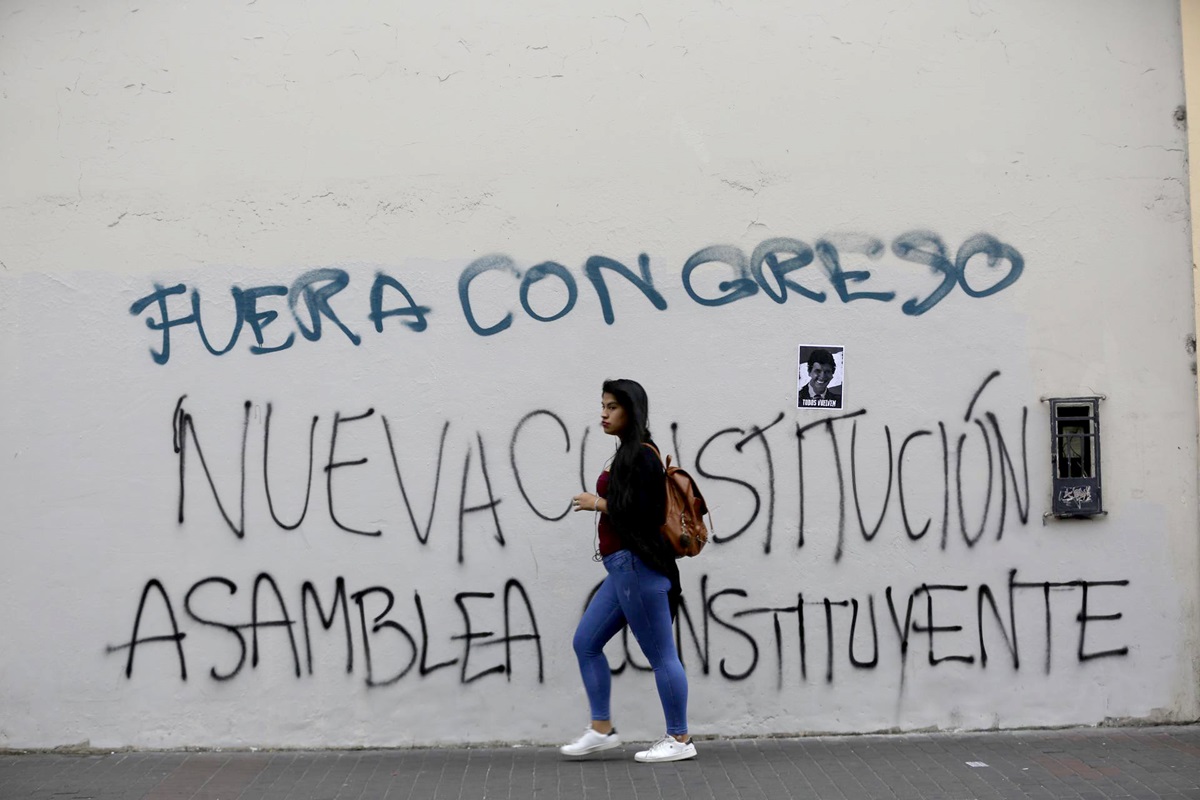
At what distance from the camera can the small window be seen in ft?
20.8

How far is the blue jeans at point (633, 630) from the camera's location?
5711mm

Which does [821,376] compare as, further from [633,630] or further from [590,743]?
[590,743]

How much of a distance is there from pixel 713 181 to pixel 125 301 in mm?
2792

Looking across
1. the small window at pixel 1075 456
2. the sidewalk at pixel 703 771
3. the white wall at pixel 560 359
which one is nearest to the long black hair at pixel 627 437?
the white wall at pixel 560 359

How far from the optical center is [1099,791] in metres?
5.37

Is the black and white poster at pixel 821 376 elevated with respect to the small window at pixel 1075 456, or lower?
elevated

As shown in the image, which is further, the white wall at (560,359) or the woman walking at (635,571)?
the white wall at (560,359)

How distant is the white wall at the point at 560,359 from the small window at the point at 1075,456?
0.07 meters

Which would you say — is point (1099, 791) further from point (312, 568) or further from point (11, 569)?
point (11, 569)

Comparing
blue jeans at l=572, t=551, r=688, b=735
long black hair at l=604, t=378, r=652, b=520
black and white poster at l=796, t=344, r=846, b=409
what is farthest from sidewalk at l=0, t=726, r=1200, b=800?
black and white poster at l=796, t=344, r=846, b=409

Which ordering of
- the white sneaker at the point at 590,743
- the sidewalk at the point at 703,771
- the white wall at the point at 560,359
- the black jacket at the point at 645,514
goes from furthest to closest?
the white wall at the point at 560,359
the white sneaker at the point at 590,743
the black jacket at the point at 645,514
the sidewalk at the point at 703,771

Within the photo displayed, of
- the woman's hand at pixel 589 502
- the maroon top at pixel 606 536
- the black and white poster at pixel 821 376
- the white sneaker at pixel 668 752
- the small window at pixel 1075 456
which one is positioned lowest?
the white sneaker at pixel 668 752

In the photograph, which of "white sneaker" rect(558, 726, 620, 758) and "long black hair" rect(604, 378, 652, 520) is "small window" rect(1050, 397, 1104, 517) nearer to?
"long black hair" rect(604, 378, 652, 520)

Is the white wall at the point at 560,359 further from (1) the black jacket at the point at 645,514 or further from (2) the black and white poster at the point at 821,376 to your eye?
(1) the black jacket at the point at 645,514
